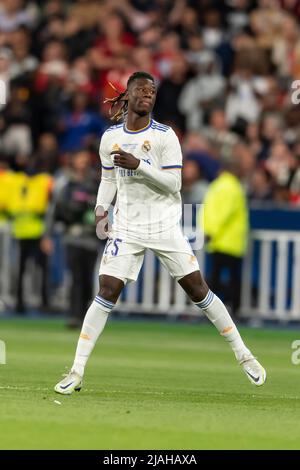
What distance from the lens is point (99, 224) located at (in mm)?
11961

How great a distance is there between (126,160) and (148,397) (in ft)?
6.43

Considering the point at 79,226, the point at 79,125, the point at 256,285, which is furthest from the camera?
the point at 79,125

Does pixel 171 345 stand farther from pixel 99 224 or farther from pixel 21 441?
pixel 21 441

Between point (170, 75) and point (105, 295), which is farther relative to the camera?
point (170, 75)

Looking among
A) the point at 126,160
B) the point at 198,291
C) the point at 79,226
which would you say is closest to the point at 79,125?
the point at 79,226

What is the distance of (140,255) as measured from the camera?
1173 cm

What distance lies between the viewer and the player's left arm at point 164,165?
11195 millimetres

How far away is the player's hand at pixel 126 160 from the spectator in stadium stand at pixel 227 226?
969cm

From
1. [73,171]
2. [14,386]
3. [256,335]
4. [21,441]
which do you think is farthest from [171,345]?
[21,441]

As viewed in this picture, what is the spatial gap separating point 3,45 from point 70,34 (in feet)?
4.39

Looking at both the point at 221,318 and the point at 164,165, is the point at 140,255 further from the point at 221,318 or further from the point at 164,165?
the point at 221,318

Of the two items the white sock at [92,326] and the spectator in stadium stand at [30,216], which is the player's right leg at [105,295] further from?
the spectator in stadium stand at [30,216]

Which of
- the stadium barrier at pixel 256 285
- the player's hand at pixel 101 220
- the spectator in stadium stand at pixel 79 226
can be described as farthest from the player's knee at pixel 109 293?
the stadium barrier at pixel 256 285

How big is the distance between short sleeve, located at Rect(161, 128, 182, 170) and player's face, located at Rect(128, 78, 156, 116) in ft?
0.92
